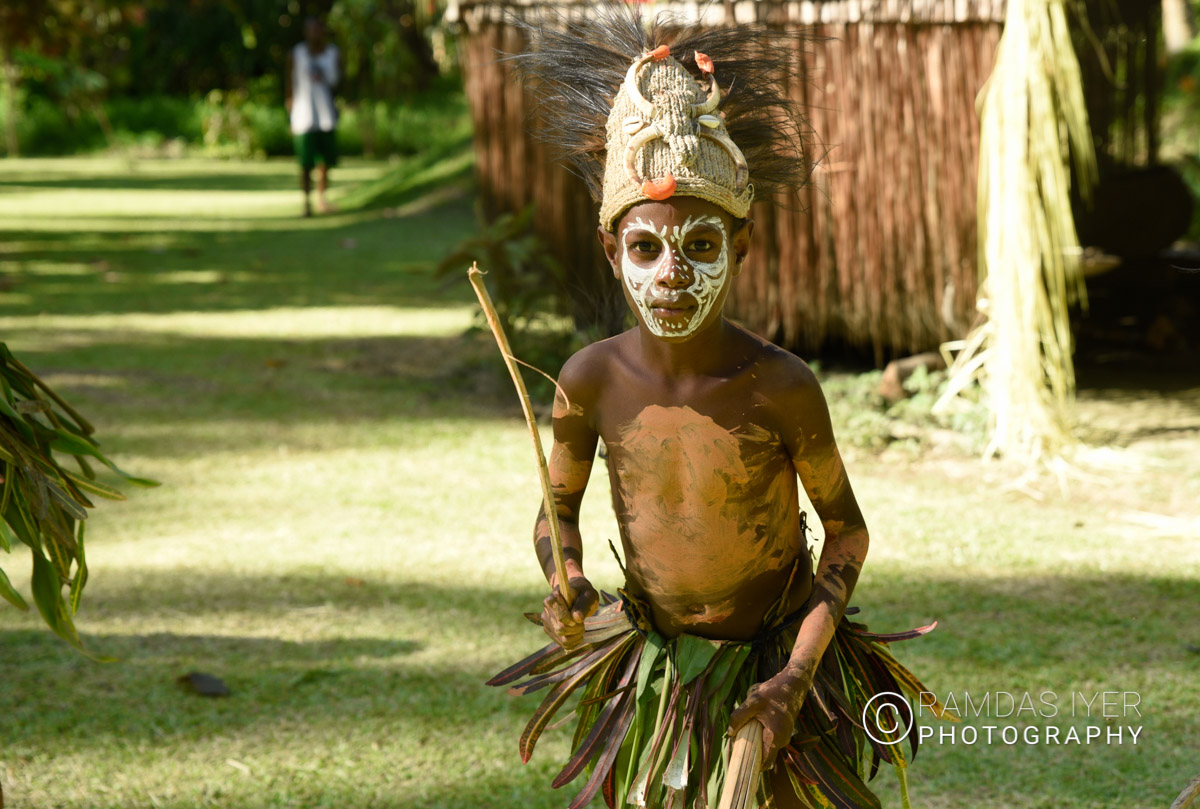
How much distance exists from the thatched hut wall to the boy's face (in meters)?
3.19

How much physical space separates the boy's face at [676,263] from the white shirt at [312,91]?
417 inches

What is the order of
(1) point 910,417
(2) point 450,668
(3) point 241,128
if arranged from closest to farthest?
1. (2) point 450,668
2. (1) point 910,417
3. (3) point 241,128

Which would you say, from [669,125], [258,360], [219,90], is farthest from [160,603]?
[219,90]

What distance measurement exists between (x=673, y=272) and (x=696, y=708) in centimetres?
77

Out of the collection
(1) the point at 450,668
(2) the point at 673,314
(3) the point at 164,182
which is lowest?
(1) the point at 450,668

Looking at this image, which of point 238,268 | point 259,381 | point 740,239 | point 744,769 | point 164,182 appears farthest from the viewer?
point 164,182

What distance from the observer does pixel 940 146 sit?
5.41 m

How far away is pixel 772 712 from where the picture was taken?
5.93 ft

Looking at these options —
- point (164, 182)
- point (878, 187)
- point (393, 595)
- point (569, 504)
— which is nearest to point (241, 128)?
point (164, 182)

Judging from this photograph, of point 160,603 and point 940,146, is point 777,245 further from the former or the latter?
point 160,603

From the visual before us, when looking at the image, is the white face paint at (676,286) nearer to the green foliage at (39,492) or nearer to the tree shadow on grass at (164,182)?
the green foliage at (39,492)

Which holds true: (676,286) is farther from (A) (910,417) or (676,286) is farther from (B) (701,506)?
(A) (910,417)

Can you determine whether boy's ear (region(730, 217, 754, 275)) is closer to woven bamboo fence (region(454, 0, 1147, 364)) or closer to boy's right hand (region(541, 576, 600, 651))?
boy's right hand (region(541, 576, 600, 651))

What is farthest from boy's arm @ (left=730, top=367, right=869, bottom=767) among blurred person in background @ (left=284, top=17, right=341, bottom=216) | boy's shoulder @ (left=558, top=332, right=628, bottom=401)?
blurred person in background @ (left=284, top=17, right=341, bottom=216)
